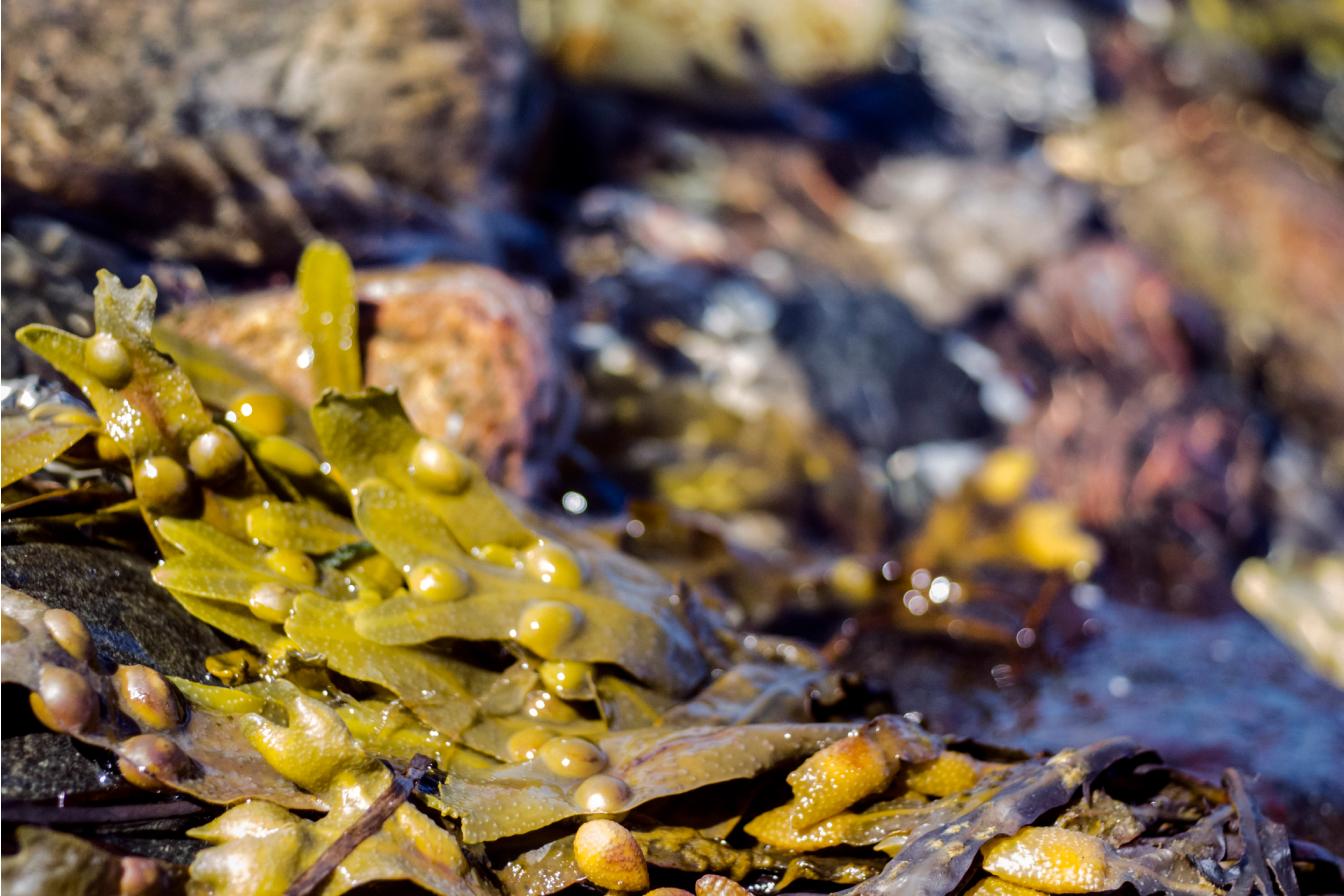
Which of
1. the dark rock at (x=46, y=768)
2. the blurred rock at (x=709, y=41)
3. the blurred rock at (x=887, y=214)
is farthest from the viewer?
the blurred rock at (x=887, y=214)

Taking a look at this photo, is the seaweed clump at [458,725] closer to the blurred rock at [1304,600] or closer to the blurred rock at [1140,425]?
the blurred rock at [1140,425]

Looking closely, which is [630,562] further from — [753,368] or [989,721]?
[753,368]

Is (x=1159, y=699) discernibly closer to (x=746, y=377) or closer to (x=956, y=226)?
(x=746, y=377)

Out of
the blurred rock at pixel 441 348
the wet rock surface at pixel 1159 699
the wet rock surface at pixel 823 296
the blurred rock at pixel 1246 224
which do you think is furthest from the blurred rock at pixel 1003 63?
the blurred rock at pixel 441 348

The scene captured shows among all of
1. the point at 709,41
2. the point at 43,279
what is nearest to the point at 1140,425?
the point at 709,41

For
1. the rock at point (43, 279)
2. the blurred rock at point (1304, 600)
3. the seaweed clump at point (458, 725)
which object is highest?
the rock at point (43, 279)
